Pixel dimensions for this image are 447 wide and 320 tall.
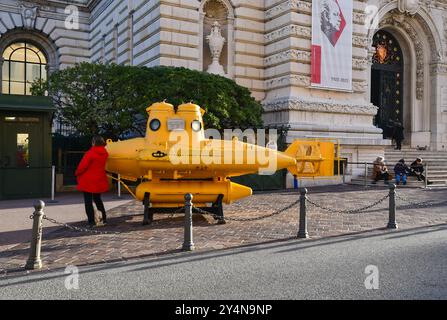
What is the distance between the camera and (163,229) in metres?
8.88

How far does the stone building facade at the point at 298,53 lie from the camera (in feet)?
64.3

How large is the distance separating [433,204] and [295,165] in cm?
560

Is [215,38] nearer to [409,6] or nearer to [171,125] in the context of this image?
[409,6]

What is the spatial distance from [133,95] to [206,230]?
8.59 meters

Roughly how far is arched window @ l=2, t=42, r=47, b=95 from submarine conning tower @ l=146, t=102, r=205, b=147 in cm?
2230

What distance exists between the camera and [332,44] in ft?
66.8

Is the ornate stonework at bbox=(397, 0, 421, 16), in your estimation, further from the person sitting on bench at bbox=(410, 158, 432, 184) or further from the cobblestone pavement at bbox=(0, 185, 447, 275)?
the cobblestone pavement at bbox=(0, 185, 447, 275)

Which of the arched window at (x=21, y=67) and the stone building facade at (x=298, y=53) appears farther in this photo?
the arched window at (x=21, y=67)

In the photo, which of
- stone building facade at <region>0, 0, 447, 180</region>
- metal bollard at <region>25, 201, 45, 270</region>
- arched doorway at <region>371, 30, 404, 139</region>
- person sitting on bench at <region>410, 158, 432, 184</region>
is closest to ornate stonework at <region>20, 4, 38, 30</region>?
stone building facade at <region>0, 0, 447, 180</region>

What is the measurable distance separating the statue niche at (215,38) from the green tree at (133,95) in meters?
4.58

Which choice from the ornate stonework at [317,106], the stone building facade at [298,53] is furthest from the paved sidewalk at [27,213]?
the ornate stonework at [317,106]

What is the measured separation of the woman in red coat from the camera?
896 centimetres

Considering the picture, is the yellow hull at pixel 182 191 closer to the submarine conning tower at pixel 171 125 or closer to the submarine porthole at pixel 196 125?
the submarine conning tower at pixel 171 125
